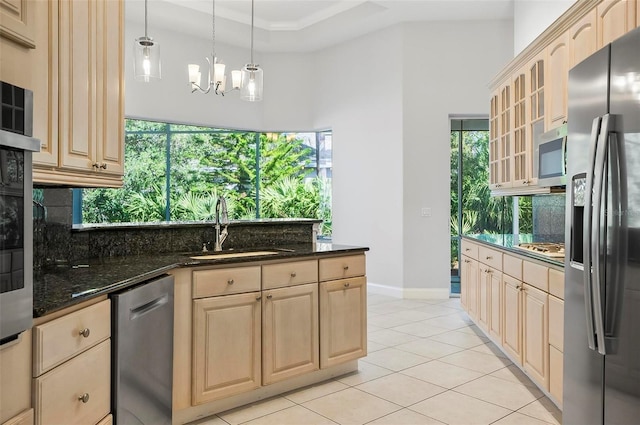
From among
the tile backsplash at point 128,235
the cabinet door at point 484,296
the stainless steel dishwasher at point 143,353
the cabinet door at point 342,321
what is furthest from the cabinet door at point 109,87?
the cabinet door at point 484,296

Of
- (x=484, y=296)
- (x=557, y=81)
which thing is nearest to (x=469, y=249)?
(x=484, y=296)

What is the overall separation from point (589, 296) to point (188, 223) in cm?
243

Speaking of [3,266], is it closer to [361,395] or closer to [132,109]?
[361,395]

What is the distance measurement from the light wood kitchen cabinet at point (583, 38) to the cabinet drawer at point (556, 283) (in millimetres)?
1359

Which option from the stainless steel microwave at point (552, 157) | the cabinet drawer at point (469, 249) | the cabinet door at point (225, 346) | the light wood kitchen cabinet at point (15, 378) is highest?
the stainless steel microwave at point (552, 157)

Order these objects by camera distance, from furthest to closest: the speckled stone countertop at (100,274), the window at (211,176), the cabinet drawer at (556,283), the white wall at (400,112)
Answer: the window at (211,176)
the white wall at (400,112)
the cabinet drawer at (556,283)
the speckled stone countertop at (100,274)

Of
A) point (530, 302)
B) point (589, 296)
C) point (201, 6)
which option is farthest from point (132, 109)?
point (589, 296)

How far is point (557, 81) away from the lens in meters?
3.52

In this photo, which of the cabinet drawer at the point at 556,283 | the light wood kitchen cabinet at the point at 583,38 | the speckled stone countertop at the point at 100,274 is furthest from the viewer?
the light wood kitchen cabinet at the point at 583,38

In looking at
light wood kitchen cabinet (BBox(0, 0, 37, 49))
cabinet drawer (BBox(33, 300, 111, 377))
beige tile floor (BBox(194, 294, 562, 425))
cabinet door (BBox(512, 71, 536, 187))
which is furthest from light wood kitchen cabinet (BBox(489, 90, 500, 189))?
light wood kitchen cabinet (BBox(0, 0, 37, 49))

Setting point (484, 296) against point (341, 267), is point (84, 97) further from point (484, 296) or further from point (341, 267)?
point (484, 296)

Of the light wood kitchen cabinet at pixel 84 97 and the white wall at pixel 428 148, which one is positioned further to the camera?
the white wall at pixel 428 148

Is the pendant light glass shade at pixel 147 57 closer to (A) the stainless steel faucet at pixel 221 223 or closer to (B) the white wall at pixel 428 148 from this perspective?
(A) the stainless steel faucet at pixel 221 223

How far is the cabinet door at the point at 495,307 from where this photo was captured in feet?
12.5
